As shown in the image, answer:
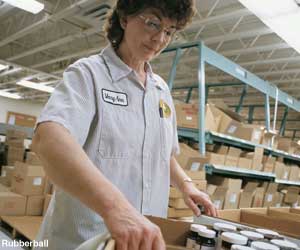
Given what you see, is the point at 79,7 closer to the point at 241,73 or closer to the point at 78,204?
the point at 241,73

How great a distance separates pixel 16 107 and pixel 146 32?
56.9 ft

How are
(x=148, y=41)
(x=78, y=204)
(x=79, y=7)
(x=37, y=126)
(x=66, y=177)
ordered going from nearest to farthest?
(x=66, y=177)
(x=37, y=126)
(x=78, y=204)
(x=148, y=41)
(x=79, y=7)

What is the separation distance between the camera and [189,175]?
262 centimetres

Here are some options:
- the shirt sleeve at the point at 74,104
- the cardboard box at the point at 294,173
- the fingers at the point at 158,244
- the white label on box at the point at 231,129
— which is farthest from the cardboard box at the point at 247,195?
→ the fingers at the point at 158,244

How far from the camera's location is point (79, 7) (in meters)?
4.74

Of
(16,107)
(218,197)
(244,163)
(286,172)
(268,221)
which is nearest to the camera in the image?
(268,221)

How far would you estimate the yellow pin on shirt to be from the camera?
1.07 m

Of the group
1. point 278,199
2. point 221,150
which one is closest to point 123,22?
point 221,150

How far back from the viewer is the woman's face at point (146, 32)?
0.94m

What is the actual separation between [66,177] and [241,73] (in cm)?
349

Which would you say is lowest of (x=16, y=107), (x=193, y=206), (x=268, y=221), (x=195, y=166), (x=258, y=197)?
(x=258, y=197)

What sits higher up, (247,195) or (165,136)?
(165,136)

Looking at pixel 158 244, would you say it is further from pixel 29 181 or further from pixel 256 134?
pixel 256 134

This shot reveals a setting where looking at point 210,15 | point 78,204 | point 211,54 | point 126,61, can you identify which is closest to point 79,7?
point 210,15
